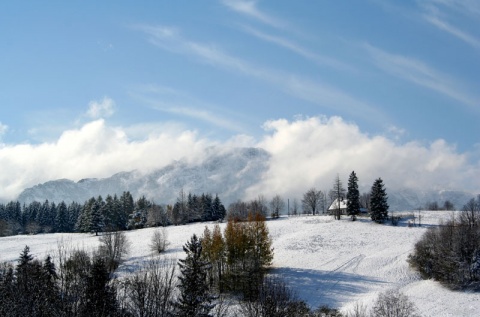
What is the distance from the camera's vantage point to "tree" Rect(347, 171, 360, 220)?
9938 centimetres

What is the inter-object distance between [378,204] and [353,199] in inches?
255

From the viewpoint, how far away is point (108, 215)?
125062 mm

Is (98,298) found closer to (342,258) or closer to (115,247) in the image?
(115,247)

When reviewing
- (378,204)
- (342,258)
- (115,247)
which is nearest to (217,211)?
(378,204)

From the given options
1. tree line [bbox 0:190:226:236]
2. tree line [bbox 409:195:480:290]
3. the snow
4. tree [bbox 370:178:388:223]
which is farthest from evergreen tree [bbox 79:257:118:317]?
tree line [bbox 0:190:226:236]

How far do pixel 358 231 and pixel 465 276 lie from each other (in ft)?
110

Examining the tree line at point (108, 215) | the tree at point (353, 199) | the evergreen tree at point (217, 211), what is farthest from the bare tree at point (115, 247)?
the evergreen tree at point (217, 211)

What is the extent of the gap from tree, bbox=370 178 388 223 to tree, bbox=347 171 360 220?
168 inches

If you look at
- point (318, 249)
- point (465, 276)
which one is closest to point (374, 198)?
point (318, 249)

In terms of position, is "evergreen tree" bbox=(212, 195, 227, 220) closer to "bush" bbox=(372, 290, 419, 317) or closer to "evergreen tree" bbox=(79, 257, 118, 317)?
"bush" bbox=(372, 290, 419, 317)

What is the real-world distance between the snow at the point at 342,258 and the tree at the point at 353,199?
2.71 meters

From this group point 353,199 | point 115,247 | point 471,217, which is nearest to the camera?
point 115,247

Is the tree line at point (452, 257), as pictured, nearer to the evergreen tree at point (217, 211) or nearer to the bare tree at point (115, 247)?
the bare tree at point (115, 247)

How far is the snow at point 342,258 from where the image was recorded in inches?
2032
